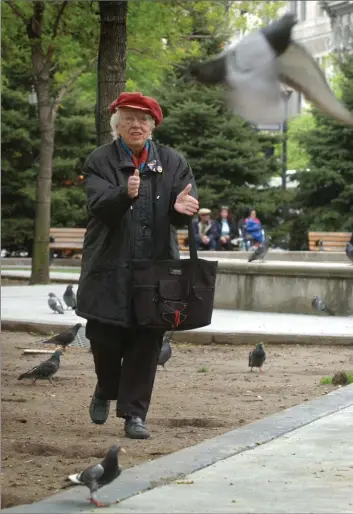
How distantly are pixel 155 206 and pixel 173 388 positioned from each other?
3.52 m

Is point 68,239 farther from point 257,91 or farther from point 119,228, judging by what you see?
point 257,91

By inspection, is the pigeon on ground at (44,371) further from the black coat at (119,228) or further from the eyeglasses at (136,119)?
the eyeglasses at (136,119)

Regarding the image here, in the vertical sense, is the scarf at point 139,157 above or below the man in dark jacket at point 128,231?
above

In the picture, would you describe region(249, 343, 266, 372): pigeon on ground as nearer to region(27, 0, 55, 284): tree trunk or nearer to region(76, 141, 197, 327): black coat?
region(76, 141, 197, 327): black coat

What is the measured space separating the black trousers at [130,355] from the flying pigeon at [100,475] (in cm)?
185

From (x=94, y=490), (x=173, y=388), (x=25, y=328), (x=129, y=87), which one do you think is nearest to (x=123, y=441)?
(x=94, y=490)

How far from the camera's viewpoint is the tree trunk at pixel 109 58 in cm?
1323

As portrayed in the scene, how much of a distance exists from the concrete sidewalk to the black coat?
7463 millimetres

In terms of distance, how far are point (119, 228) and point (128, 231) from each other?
0.05 meters

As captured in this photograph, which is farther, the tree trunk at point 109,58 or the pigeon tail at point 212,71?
the tree trunk at point 109,58

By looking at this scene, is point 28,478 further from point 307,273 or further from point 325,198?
point 325,198

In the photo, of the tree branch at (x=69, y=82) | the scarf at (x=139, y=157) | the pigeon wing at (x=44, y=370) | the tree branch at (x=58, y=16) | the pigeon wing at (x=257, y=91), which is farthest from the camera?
the tree branch at (x=69, y=82)

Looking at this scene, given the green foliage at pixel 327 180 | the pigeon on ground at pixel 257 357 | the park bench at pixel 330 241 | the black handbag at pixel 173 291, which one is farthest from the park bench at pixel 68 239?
the black handbag at pixel 173 291

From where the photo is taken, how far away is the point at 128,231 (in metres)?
7.66
